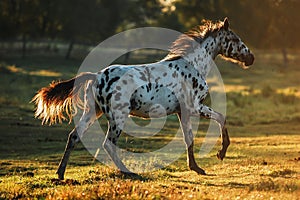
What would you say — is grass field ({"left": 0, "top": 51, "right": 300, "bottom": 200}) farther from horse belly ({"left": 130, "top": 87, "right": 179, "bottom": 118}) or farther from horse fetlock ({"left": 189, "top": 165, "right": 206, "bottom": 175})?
horse belly ({"left": 130, "top": 87, "right": 179, "bottom": 118})

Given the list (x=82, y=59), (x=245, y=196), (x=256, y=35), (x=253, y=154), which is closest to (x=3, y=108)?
(x=253, y=154)

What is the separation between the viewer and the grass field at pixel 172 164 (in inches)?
372

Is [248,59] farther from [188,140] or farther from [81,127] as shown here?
[81,127]

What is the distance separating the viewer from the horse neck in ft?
41.7

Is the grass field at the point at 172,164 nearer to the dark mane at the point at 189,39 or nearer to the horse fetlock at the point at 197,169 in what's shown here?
the horse fetlock at the point at 197,169

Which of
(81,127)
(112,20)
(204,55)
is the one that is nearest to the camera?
(81,127)

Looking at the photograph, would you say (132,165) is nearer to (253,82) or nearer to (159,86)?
(159,86)

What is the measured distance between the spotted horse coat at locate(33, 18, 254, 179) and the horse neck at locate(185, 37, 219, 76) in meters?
0.02

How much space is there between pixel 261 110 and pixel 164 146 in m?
12.9

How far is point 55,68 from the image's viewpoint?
57.9 metres

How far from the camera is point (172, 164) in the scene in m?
14.3

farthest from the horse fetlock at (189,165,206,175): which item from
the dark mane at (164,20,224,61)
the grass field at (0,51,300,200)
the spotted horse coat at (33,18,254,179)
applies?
the dark mane at (164,20,224,61)

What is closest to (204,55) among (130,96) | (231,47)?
(231,47)

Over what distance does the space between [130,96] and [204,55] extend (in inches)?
96.4
